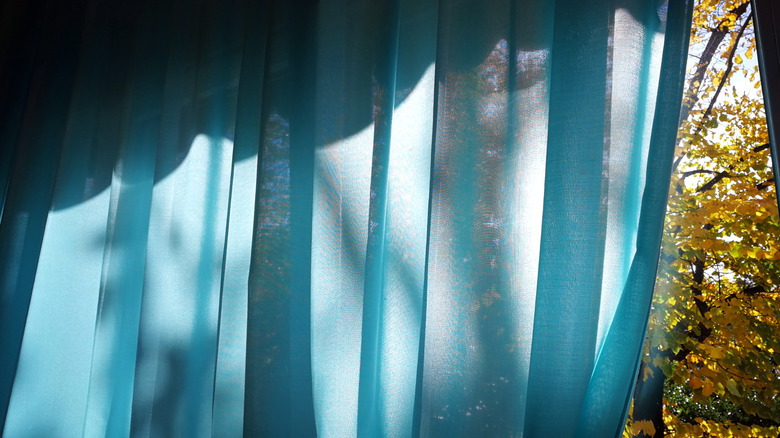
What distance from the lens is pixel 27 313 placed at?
1415 mm

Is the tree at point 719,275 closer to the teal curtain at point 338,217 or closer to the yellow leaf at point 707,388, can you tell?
the yellow leaf at point 707,388

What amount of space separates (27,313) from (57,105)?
66 centimetres

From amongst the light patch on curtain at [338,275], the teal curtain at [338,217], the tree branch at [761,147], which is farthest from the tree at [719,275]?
the light patch on curtain at [338,275]

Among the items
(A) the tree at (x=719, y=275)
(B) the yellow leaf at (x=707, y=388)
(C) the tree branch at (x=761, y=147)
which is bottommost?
(B) the yellow leaf at (x=707, y=388)

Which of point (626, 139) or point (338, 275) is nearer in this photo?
point (626, 139)

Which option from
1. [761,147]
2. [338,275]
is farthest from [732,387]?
[338,275]

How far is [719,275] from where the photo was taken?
98 centimetres

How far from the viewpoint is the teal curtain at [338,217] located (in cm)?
95

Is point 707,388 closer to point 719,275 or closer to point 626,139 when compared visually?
point 719,275

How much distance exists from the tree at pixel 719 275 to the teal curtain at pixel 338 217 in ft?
0.42

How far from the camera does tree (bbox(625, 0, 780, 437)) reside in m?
0.94

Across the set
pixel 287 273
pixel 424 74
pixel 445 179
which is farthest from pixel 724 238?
pixel 287 273

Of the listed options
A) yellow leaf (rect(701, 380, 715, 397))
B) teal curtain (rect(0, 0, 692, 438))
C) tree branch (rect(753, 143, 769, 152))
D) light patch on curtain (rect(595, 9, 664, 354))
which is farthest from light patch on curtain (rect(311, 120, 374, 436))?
tree branch (rect(753, 143, 769, 152))

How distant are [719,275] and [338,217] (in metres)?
0.78
